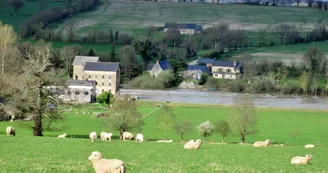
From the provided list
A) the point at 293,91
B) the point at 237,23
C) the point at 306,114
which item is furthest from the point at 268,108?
the point at 237,23

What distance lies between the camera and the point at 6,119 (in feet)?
154

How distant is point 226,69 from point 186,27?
41.9m

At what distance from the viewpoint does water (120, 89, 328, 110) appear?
233ft

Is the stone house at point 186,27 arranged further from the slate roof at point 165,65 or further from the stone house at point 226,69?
the stone house at point 226,69

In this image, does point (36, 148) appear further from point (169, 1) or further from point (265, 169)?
point (169, 1)

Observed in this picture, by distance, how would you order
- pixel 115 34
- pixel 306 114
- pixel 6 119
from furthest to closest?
pixel 115 34, pixel 306 114, pixel 6 119

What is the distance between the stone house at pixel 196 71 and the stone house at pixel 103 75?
1799 cm

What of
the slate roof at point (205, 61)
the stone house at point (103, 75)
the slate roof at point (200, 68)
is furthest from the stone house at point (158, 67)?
the stone house at point (103, 75)

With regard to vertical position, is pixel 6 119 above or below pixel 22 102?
below

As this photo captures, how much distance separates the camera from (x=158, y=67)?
9925cm

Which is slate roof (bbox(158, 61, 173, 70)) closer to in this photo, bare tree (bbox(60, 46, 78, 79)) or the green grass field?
bare tree (bbox(60, 46, 78, 79))

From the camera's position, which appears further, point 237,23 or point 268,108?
point 237,23

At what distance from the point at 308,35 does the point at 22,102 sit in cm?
10190

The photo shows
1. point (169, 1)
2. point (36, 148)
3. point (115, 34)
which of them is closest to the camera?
point (36, 148)
